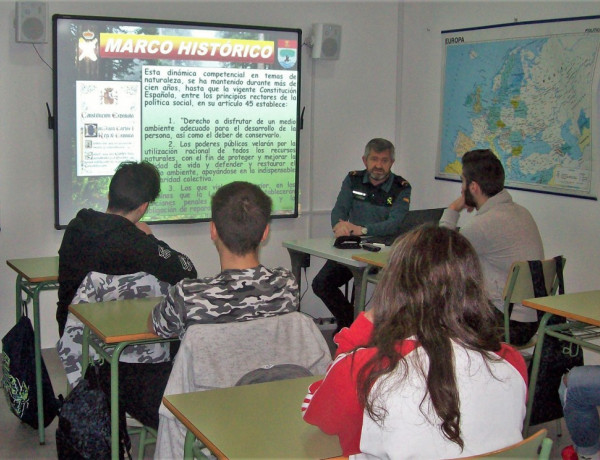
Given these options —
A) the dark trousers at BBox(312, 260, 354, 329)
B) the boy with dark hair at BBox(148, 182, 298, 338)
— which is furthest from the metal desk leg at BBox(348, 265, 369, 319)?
the boy with dark hair at BBox(148, 182, 298, 338)

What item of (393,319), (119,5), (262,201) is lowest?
(393,319)

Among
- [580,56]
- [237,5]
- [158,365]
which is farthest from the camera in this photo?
[237,5]

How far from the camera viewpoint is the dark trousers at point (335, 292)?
4961 millimetres

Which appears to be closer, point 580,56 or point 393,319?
point 393,319

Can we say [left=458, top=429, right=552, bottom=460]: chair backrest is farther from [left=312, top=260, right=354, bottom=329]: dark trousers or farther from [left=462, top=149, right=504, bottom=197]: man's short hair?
[left=312, top=260, right=354, bottom=329]: dark trousers

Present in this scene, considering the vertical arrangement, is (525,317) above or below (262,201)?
below

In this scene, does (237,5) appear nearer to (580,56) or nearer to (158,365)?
(580,56)

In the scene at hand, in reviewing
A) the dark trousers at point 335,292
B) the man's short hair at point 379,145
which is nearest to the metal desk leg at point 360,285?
the dark trousers at point 335,292

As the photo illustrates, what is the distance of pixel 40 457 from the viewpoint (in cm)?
332

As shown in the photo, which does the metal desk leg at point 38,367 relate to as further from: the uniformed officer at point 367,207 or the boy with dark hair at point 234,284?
the uniformed officer at point 367,207

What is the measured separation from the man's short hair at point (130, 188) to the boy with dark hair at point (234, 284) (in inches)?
31.6

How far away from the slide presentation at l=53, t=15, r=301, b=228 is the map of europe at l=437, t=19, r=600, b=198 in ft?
3.73

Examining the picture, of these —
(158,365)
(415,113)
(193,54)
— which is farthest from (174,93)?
(158,365)

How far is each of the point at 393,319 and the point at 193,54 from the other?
3869mm
